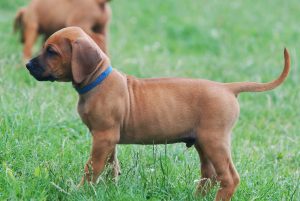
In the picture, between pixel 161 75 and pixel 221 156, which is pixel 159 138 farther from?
pixel 161 75

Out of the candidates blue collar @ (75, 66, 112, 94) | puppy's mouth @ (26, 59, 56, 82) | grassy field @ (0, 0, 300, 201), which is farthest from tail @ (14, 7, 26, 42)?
blue collar @ (75, 66, 112, 94)

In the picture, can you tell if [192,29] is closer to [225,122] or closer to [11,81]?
[11,81]

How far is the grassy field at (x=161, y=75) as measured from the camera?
504cm

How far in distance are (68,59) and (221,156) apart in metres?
1.27

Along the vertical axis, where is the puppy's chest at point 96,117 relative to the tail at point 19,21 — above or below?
above

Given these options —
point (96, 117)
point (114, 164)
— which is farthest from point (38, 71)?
point (114, 164)

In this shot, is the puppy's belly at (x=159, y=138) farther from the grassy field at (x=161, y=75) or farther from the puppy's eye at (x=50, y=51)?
the puppy's eye at (x=50, y=51)

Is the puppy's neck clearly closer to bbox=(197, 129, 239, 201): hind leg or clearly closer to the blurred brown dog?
bbox=(197, 129, 239, 201): hind leg

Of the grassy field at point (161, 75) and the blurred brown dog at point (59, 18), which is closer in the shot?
the grassy field at point (161, 75)

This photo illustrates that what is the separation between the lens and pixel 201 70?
33.2 feet

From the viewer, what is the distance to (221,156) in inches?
193

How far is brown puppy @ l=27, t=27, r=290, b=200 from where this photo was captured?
4906 millimetres

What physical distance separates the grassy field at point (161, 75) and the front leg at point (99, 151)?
10cm

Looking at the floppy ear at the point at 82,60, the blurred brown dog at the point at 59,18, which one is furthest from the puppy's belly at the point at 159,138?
the blurred brown dog at the point at 59,18
